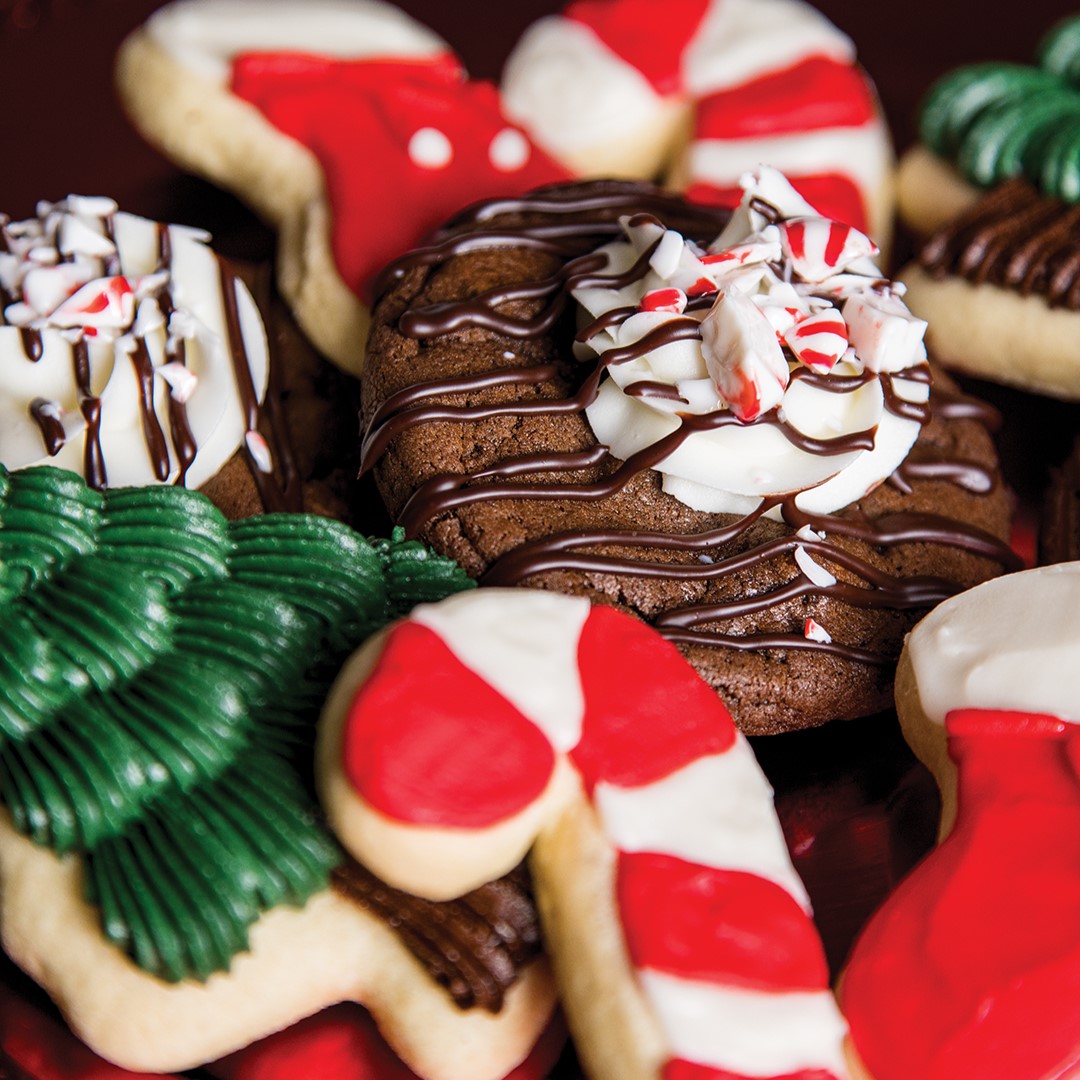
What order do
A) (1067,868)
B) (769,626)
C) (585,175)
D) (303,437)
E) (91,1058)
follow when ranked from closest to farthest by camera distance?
(1067,868) → (91,1058) → (769,626) → (303,437) → (585,175)

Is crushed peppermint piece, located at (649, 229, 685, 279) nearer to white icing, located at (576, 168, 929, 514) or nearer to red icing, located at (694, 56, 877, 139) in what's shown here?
white icing, located at (576, 168, 929, 514)

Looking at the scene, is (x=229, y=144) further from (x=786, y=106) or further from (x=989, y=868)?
(x=989, y=868)

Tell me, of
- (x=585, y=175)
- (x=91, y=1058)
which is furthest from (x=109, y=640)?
(x=585, y=175)

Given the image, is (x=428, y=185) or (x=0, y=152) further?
(x=0, y=152)

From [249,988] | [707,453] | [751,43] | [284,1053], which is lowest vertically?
[284,1053]

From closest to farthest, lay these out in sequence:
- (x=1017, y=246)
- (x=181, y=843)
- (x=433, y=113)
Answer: (x=181, y=843), (x=1017, y=246), (x=433, y=113)

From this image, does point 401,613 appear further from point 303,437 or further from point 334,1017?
point 303,437

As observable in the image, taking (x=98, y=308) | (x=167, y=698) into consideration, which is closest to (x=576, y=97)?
(x=98, y=308)
